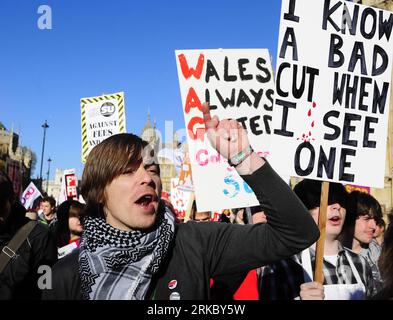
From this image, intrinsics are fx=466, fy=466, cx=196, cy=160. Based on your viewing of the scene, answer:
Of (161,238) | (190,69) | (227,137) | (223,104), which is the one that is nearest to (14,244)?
(161,238)

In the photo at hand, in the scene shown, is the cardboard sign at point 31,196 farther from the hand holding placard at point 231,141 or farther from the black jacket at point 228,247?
the hand holding placard at point 231,141

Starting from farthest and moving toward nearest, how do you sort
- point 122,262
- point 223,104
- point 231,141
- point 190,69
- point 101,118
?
point 101,118 < point 190,69 < point 223,104 < point 122,262 < point 231,141

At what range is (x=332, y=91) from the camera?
329 centimetres

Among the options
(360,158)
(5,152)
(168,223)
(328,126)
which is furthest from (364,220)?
(5,152)

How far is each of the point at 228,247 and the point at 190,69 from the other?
3.03 m

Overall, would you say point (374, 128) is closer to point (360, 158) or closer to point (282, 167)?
point (360, 158)

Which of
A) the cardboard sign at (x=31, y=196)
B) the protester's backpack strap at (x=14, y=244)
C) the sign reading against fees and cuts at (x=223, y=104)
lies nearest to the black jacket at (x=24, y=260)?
the protester's backpack strap at (x=14, y=244)

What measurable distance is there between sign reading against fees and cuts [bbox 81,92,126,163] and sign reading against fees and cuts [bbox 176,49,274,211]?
11.0 ft

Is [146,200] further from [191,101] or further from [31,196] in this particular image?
[31,196]

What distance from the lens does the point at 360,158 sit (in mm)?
3301

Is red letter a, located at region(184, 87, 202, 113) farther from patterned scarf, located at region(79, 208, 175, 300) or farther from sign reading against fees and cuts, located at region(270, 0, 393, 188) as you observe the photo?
patterned scarf, located at region(79, 208, 175, 300)

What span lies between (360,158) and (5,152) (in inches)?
2519

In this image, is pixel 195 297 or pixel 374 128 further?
pixel 374 128

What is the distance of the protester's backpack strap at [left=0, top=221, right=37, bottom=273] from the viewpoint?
9.41 ft
